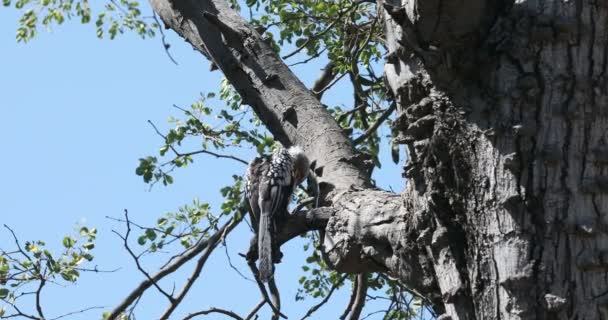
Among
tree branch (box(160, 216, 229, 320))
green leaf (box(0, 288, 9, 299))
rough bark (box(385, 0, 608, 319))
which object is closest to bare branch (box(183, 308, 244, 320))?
tree branch (box(160, 216, 229, 320))

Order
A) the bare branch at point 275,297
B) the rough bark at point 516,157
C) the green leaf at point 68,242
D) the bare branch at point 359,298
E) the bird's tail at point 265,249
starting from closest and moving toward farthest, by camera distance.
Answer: the rough bark at point 516,157
the bare branch at point 275,297
the bird's tail at point 265,249
the bare branch at point 359,298
the green leaf at point 68,242

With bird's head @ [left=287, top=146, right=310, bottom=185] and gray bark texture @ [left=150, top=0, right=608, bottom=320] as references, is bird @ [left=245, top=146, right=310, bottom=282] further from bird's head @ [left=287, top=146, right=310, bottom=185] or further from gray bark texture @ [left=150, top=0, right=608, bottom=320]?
gray bark texture @ [left=150, top=0, right=608, bottom=320]

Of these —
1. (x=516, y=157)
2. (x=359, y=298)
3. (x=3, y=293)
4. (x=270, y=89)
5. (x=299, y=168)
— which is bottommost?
(x=516, y=157)

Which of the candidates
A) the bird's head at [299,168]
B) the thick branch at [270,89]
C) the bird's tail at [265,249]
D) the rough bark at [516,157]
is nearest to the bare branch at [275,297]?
the bird's tail at [265,249]

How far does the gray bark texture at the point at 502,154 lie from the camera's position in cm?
262

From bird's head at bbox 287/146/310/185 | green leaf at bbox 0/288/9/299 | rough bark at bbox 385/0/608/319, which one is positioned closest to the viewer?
rough bark at bbox 385/0/608/319

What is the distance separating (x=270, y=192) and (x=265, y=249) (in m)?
1.21

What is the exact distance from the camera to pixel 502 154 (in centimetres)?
279

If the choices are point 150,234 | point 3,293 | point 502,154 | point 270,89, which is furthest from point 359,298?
point 502,154

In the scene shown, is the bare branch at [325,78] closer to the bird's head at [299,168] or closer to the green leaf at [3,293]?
the bird's head at [299,168]

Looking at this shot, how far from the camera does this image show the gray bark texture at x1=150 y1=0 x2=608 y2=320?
262 cm

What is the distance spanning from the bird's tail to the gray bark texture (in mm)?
1123

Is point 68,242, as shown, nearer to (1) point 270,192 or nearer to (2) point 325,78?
A: (1) point 270,192

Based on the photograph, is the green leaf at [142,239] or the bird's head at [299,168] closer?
the bird's head at [299,168]
